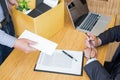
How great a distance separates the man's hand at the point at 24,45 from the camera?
4.09 feet

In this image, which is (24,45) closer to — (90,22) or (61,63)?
(61,63)

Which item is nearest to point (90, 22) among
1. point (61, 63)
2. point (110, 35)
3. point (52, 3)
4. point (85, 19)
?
point (85, 19)

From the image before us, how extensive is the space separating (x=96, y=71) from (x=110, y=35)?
40 cm

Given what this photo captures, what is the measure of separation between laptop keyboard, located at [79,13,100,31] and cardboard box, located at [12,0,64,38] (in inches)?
7.4

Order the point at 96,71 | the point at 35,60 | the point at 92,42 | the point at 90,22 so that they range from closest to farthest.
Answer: the point at 96,71, the point at 35,60, the point at 92,42, the point at 90,22

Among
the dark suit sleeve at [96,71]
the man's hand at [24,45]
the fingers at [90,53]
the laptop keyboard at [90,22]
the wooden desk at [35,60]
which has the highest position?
the man's hand at [24,45]

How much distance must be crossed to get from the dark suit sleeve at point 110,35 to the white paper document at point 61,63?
0.71ft

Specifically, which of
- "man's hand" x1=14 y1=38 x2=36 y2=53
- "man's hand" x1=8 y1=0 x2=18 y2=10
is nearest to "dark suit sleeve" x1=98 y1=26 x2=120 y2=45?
"man's hand" x1=14 y1=38 x2=36 y2=53

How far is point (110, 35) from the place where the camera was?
1.50m

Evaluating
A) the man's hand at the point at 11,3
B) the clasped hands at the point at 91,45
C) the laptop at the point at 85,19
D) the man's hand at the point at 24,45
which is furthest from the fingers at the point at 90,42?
the man's hand at the point at 11,3

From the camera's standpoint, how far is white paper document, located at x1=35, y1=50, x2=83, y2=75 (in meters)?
1.22

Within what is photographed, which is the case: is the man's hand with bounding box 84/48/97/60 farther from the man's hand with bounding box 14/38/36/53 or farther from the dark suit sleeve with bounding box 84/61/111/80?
the man's hand with bounding box 14/38/36/53

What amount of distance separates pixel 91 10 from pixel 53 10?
0.64 metres

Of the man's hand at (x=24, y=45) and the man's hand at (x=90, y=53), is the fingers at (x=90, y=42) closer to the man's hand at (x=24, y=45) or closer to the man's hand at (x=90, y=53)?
the man's hand at (x=90, y=53)
